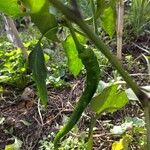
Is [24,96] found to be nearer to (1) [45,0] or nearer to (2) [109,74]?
(2) [109,74]

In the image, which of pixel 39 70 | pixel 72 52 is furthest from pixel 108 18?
pixel 39 70

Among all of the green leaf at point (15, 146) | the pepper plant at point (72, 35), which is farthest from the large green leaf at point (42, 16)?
the green leaf at point (15, 146)

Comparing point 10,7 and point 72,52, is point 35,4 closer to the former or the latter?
point 10,7

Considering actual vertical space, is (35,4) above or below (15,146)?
above

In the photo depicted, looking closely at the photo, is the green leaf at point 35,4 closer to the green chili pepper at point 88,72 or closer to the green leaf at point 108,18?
the green chili pepper at point 88,72

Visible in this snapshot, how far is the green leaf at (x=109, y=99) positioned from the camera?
0.84 meters

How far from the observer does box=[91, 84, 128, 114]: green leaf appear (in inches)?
A: 33.1

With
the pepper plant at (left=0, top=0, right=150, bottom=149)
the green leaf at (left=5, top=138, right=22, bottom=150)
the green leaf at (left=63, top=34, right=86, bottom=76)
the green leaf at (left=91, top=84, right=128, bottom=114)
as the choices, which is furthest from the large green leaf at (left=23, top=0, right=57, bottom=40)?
the green leaf at (left=5, top=138, right=22, bottom=150)

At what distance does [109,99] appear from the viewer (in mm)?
875

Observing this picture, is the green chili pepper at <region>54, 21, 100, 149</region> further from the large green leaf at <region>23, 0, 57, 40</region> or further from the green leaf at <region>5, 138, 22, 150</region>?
the green leaf at <region>5, 138, 22, 150</region>

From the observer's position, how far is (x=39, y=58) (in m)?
0.69

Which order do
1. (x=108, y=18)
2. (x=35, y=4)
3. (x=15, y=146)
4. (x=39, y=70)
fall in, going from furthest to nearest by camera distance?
(x=15, y=146)
(x=108, y=18)
(x=39, y=70)
(x=35, y=4)

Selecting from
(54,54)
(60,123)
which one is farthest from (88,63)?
(54,54)

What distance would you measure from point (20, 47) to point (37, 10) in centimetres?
142
